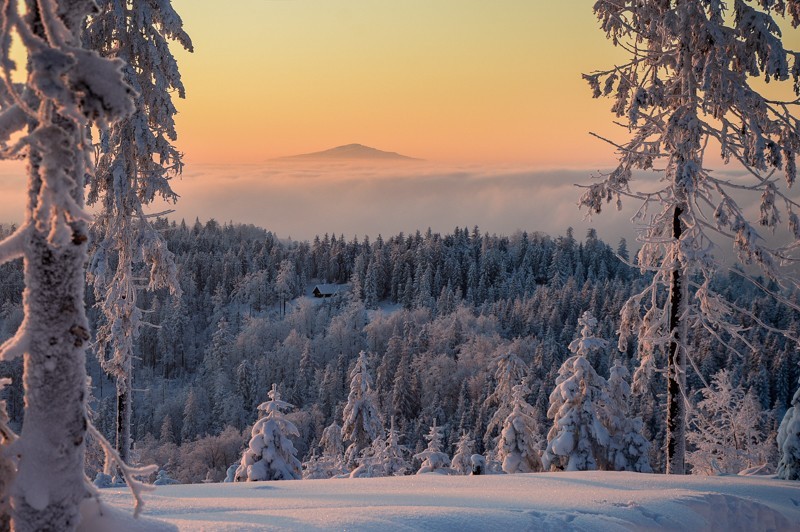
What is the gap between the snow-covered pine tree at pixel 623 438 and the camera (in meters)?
24.0

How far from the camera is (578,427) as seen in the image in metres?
22.9

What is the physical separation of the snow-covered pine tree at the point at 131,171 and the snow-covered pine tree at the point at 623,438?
17624mm

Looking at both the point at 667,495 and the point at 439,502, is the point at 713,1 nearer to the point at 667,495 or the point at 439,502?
the point at 667,495

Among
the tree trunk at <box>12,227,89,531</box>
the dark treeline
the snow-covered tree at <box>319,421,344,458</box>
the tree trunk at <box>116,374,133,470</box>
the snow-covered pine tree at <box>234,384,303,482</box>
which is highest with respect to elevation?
the tree trunk at <box>12,227,89,531</box>

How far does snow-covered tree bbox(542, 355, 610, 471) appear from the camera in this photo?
72.6 ft

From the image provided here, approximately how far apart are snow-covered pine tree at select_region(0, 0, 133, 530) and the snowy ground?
1.96 metres

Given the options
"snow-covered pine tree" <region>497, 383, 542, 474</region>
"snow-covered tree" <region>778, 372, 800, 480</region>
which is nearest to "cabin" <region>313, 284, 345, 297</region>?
"snow-covered pine tree" <region>497, 383, 542, 474</region>

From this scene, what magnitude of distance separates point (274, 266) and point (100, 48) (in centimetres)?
15796

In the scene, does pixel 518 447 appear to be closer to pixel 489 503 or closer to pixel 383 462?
pixel 383 462

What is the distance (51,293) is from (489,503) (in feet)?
18.4

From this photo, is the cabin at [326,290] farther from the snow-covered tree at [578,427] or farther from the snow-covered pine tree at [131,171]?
the snow-covered pine tree at [131,171]

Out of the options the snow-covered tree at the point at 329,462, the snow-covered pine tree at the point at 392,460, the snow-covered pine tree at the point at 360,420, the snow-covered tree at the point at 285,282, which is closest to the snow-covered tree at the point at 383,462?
the snow-covered pine tree at the point at 392,460

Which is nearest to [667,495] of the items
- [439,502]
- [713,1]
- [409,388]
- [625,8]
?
[439,502]

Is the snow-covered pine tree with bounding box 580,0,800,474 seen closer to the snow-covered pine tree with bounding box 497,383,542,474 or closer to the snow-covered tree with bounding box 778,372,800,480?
the snow-covered tree with bounding box 778,372,800,480
